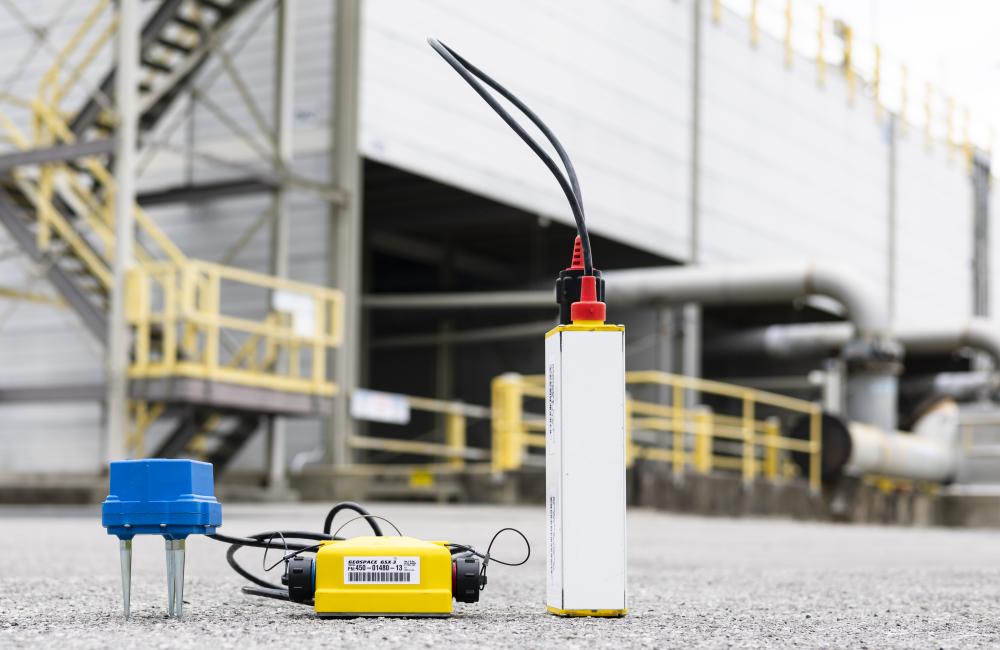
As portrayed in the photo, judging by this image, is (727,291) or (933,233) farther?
(933,233)

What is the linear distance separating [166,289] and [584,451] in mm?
12133

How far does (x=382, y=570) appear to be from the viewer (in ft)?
12.7

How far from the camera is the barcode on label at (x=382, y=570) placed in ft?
12.6

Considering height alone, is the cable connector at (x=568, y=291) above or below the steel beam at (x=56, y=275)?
below

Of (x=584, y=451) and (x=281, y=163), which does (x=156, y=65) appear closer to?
(x=281, y=163)

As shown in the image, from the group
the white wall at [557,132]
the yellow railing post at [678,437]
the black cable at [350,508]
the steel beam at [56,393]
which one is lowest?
the black cable at [350,508]

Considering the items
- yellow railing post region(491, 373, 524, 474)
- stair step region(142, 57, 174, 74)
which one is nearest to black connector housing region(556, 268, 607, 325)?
yellow railing post region(491, 373, 524, 474)

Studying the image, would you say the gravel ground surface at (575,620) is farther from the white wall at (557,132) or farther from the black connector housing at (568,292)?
the white wall at (557,132)

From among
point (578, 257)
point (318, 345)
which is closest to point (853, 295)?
point (318, 345)

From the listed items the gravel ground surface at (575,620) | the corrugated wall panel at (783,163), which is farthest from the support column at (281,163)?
the gravel ground surface at (575,620)

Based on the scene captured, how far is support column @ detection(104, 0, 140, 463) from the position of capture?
1593 cm

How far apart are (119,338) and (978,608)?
1259cm

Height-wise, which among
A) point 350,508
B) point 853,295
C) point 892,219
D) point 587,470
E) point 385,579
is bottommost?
point 385,579

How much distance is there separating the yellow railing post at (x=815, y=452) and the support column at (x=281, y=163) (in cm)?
697
